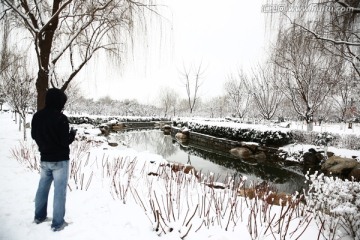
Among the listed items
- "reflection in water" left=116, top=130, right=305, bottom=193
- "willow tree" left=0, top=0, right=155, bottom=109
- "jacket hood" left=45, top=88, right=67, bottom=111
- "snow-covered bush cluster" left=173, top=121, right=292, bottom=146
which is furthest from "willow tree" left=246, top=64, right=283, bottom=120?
"jacket hood" left=45, top=88, right=67, bottom=111

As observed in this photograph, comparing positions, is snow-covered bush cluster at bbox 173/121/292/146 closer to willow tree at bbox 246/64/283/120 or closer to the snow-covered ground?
willow tree at bbox 246/64/283/120

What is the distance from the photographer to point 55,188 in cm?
279

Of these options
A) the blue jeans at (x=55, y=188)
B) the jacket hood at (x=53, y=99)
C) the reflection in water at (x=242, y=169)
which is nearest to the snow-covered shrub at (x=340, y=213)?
the blue jeans at (x=55, y=188)

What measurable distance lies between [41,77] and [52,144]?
12.8ft

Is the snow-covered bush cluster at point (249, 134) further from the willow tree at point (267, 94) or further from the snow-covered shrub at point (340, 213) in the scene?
the snow-covered shrub at point (340, 213)

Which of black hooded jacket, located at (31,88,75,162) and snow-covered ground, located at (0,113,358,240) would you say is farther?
snow-covered ground, located at (0,113,358,240)

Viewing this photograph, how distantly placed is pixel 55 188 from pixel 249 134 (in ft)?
41.3

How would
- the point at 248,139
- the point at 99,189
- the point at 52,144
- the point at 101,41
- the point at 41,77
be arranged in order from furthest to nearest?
the point at 248,139 < the point at 101,41 < the point at 41,77 < the point at 99,189 < the point at 52,144

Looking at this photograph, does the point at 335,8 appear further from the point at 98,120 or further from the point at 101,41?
the point at 98,120

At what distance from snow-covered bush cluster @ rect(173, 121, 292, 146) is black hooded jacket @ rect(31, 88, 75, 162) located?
11.9 m

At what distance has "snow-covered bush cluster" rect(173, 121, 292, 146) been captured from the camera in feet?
41.6

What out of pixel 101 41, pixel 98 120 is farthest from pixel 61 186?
pixel 98 120

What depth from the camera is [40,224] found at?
2.88m

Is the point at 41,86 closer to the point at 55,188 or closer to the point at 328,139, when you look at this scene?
the point at 55,188
